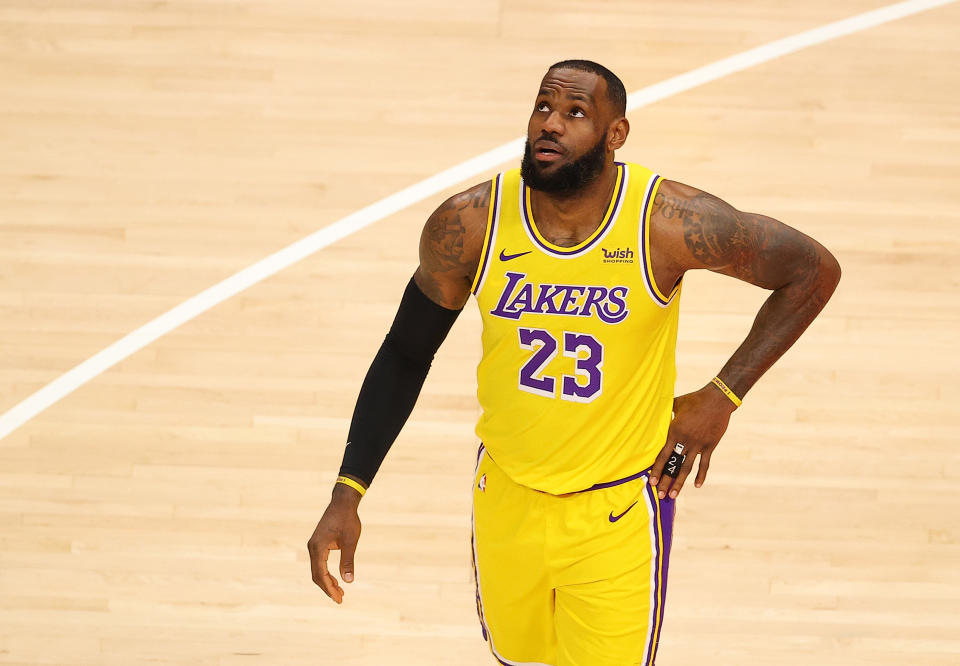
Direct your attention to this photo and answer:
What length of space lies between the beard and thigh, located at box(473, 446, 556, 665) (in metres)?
0.74

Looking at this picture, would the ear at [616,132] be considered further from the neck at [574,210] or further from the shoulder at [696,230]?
the shoulder at [696,230]

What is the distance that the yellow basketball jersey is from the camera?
2.26 m

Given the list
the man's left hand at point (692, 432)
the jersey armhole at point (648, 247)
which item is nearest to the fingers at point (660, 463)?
the man's left hand at point (692, 432)

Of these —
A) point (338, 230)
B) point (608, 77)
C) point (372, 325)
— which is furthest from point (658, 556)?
point (338, 230)

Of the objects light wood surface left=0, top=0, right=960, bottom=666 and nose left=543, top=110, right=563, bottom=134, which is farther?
light wood surface left=0, top=0, right=960, bottom=666

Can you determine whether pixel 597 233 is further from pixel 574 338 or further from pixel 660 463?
pixel 660 463

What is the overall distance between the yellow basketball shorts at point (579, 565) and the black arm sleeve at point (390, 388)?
273mm

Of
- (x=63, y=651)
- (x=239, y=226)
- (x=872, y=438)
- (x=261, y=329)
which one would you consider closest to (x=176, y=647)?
(x=63, y=651)

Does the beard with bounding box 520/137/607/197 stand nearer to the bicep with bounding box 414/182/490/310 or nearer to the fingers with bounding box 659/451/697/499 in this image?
the bicep with bounding box 414/182/490/310

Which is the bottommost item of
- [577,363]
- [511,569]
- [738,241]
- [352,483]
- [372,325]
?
[372,325]

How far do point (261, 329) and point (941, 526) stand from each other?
271cm

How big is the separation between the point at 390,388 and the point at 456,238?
1.43 feet

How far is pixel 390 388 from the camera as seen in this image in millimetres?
2531

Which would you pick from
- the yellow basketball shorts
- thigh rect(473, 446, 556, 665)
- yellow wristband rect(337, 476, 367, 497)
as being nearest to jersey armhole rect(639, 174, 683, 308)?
the yellow basketball shorts
